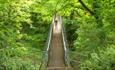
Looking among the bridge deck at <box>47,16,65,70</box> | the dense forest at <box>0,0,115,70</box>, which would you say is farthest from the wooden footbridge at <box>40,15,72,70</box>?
the dense forest at <box>0,0,115,70</box>

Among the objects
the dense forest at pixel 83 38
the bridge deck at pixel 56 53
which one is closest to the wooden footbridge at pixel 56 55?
the bridge deck at pixel 56 53

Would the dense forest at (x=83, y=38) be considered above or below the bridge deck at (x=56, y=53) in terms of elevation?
above

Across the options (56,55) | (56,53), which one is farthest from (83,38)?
(56,53)

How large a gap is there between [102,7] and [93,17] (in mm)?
1293

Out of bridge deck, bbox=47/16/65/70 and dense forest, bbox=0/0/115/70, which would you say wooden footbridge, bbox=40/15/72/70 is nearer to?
bridge deck, bbox=47/16/65/70

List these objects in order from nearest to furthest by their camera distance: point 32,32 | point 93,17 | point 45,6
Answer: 1. point 93,17
2. point 45,6
3. point 32,32

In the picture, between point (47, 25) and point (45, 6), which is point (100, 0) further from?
point (47, 25)

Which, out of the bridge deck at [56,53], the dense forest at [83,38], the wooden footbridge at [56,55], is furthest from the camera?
the bridge deck at [56,53]

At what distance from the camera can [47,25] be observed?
22438mm

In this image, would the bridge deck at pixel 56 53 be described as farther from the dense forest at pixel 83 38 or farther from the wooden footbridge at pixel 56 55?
the dense forest at pixel 83 38

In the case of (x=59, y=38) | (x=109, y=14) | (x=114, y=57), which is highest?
(x=109, y=14)

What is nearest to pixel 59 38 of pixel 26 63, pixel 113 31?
pixel 113 31

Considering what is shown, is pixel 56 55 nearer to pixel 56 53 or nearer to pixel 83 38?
pixel 56 53

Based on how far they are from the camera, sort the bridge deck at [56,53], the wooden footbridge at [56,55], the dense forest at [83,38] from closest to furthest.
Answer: the dense forest at [83,38], the wooden footbridge at [56,55], the bridge deck at [56,53]
